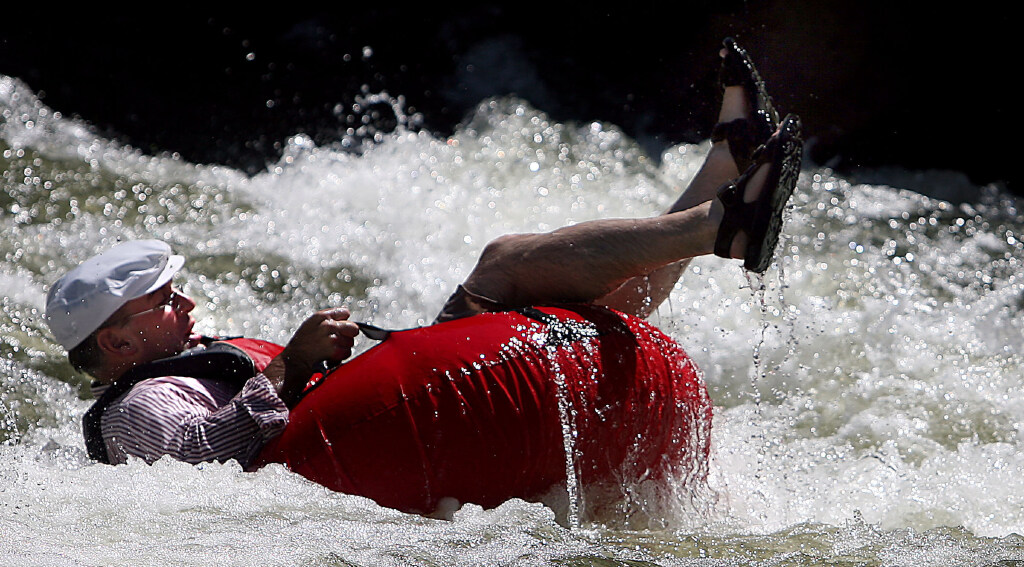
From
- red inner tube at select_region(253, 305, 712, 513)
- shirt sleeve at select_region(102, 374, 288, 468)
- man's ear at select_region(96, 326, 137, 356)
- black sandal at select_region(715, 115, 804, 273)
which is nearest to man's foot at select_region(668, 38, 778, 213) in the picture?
black sandal at select_region(715, 115, 804, 273)

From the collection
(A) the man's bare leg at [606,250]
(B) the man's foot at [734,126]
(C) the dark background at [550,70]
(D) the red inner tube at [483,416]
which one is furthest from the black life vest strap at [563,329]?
(C) the dark background at [550,70]

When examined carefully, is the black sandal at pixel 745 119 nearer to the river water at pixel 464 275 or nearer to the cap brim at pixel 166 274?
the river water at pixel 464 275

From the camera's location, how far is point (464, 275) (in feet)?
16.4

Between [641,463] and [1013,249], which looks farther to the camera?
[1013,249]

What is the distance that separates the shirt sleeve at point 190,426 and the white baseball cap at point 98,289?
275mm

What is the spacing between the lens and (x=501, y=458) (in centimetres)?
259

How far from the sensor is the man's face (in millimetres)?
2951

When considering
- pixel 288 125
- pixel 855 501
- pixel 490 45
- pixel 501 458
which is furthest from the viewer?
pixel 490 45

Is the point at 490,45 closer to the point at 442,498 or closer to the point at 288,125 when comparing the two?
the point at 288,125

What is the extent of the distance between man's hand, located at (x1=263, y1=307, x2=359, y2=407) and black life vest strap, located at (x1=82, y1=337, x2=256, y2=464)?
4.3 inches

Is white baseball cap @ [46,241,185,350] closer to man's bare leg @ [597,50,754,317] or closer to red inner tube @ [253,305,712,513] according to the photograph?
red inner tube @ [253,305,712,513]

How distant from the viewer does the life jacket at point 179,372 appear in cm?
285

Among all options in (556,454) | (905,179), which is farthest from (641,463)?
(905,179)

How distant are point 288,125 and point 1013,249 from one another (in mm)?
4013
